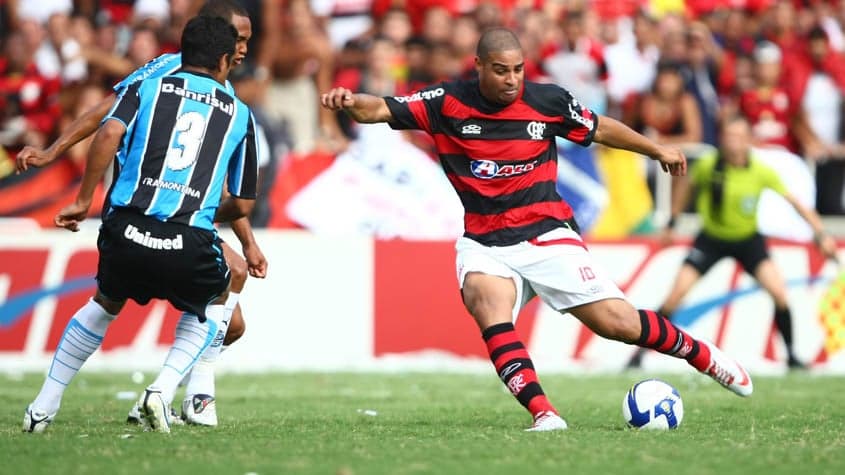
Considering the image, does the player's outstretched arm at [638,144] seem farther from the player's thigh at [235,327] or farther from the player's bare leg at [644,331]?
the player's thigh at [235,327]

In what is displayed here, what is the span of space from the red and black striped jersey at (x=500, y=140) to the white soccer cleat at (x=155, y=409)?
7.81ft

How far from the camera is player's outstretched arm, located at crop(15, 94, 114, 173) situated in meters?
7.92

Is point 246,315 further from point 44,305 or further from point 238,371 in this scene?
point 44,305

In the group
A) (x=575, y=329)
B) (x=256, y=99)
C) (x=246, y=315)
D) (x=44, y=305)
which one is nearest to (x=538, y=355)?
(x=575, y=329)

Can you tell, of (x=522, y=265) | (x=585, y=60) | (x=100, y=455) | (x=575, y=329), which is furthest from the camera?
(x=585, y=60)

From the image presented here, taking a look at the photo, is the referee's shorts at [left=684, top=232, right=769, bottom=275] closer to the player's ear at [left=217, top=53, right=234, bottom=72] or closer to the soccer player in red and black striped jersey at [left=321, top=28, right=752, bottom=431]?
the soccer player in red and black striped jersey at [left=321, top=28, right=752, bottom=431]

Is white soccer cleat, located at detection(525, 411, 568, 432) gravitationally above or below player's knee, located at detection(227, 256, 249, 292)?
below

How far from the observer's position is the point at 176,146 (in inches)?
311

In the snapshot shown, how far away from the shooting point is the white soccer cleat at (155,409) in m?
7.88

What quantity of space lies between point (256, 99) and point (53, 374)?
27.4 ft

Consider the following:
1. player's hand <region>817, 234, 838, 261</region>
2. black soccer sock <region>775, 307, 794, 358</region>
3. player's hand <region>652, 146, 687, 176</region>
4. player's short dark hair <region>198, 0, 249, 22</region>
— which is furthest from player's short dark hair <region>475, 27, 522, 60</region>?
black soccer sock <region>775, 307, 794, 358</region>

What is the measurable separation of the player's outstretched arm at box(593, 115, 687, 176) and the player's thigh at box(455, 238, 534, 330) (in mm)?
1082

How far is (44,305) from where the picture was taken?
49.4ft

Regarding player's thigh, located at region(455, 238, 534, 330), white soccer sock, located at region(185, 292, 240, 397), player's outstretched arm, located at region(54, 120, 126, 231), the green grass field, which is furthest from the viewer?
white soccer sock, located at region(185, 292, 240, 397)
